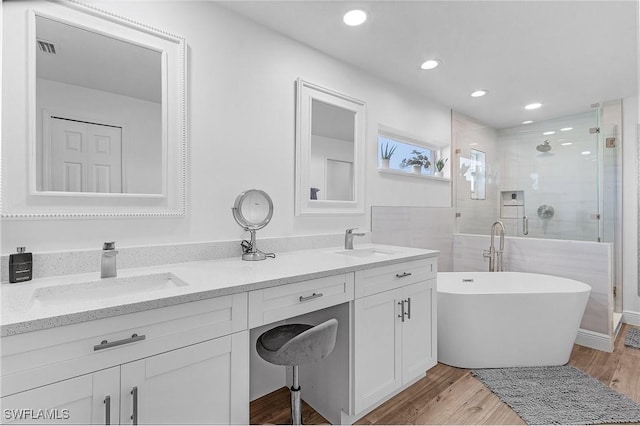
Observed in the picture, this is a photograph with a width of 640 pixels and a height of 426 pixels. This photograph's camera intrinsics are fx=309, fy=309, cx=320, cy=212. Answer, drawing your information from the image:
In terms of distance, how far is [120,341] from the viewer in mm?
935

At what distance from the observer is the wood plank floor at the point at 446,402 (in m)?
1.73

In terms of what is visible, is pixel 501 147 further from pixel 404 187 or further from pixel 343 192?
pixel 343 192

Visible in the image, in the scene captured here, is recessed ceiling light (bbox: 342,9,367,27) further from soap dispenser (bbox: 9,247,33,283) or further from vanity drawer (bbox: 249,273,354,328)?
soap dispenser (bbox: 9,247,33,283)

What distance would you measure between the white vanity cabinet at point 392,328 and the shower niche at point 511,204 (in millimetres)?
1904

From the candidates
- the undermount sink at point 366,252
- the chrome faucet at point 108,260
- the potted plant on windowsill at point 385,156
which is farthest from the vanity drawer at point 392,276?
the chrome faucet at point 108,260

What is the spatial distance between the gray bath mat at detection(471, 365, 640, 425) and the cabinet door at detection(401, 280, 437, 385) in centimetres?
47

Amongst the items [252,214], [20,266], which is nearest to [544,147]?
[252,214]

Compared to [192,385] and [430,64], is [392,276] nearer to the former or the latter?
[192,385]

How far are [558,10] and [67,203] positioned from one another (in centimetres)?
280

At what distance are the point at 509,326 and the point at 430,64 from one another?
211 cm

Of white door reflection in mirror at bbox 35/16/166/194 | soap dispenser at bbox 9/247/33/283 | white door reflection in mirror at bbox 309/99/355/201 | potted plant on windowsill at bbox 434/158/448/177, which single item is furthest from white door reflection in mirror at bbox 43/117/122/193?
potted plant on windowsill at bbox 434/158/448/177

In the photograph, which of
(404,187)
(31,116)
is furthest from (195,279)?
(404,187)

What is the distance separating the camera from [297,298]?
1.39m

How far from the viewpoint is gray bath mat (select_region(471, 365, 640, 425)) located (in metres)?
1.73
